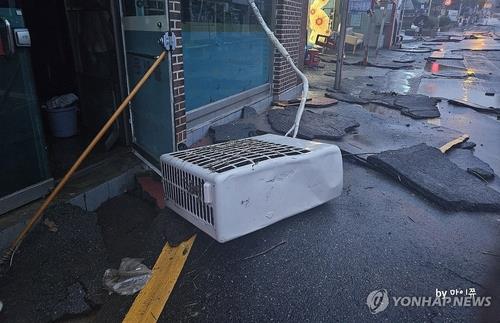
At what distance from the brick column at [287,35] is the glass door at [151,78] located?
11.0 ft

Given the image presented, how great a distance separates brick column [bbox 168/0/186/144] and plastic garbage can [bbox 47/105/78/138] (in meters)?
1.86

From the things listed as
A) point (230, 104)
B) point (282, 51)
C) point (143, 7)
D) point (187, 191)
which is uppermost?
point (143, 7)

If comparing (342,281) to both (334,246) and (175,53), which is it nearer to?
(334,246)

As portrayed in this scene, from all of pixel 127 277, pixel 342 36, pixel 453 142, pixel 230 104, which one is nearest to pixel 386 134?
pixel 453 142

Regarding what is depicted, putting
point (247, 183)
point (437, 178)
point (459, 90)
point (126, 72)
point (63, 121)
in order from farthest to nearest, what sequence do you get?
→ point (459, 90) → point (63, 121) → point (126, 72) → point (437, 178) → point (247, 183)

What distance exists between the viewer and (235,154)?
110 inches

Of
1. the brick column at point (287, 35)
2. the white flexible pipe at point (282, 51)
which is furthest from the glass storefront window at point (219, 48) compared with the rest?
the white flexible pipe at point (282, 51)

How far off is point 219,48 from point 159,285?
3.55 meters

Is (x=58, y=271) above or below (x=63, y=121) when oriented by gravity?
below

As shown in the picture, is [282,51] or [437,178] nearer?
[437,178]

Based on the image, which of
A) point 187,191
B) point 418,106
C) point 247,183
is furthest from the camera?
point 418,106

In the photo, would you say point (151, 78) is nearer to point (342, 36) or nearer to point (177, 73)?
point (177, 73)

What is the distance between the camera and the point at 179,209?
9.37 feet

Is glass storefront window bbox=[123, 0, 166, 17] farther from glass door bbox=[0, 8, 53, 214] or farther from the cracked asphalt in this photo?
the cracked asphalt
